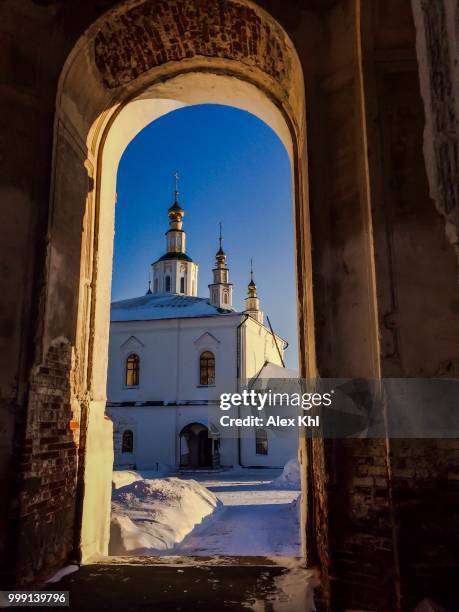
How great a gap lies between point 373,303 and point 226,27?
335 centimetres

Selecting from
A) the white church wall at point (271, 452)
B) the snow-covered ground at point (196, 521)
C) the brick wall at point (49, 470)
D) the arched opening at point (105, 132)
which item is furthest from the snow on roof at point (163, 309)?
the brick wall at point (49, 470)

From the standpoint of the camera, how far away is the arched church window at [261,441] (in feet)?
83.7

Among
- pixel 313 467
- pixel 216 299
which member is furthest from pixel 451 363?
pixel 216 299

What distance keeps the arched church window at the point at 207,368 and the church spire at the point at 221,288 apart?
43.1 ft

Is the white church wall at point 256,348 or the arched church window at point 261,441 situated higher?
the white church wall at point 256,348

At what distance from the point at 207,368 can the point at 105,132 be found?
71.6 ft

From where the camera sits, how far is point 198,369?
26.7 meters

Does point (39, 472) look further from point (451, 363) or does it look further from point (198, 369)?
point (198, 369)

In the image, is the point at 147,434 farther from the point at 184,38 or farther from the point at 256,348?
the point at 184,38

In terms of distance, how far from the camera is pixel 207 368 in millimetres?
26750

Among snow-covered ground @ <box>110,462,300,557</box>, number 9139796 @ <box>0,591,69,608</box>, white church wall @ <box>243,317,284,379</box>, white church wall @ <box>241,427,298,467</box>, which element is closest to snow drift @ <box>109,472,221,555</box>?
snow-covered ground @ <box>110,462,300,557</box>

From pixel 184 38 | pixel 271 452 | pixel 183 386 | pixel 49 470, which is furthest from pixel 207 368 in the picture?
pixel 49 470

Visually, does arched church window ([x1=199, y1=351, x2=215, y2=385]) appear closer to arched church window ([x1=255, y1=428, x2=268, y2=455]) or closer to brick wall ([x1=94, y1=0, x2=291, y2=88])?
arched church window ([x1=255, y1=428, x2=268, y2=455])

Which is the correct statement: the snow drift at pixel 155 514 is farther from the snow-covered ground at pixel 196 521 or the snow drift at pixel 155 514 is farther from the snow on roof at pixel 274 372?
the snow on roof at pixel 274 372
